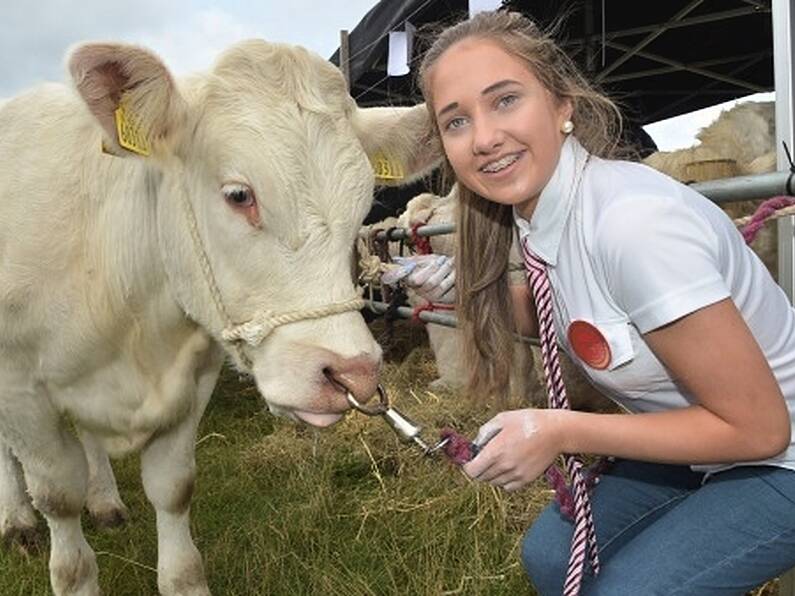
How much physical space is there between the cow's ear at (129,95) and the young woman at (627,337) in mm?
709

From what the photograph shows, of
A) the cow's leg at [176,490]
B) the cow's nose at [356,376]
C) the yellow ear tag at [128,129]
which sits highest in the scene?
the yellow ear tag at [128,129]

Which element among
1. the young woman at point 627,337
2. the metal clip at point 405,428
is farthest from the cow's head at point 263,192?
the young woman at point 627,337

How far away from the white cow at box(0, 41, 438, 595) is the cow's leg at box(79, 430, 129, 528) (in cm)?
82

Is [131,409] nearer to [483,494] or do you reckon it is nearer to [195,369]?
[195,369]

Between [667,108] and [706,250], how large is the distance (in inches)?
336

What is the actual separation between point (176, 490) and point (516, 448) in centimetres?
187

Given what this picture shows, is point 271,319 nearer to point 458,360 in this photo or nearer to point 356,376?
point 356,376

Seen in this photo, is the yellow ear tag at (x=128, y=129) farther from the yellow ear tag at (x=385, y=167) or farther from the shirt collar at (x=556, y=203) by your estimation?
the shirt collar at (x=556, y=203)

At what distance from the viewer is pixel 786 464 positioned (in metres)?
1.52

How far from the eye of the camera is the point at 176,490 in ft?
9.68

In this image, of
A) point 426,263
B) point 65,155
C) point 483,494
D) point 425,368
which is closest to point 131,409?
point 65,155

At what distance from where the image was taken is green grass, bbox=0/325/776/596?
280 centimetres

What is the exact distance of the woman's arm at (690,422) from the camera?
1.37 m

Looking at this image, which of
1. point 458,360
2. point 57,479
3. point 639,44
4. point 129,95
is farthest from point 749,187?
point 639,44
